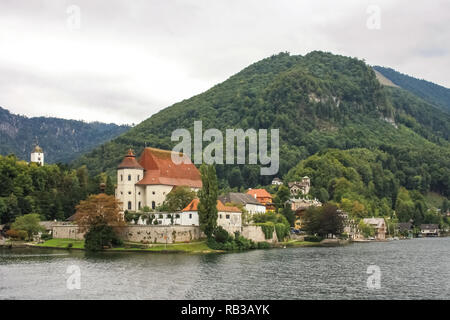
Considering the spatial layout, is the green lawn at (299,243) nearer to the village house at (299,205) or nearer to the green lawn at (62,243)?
the village house at (299,205)

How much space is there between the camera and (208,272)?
183ft

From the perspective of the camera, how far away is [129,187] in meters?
94.8

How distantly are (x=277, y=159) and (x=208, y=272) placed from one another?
449 feet

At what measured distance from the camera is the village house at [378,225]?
136200 millimetres

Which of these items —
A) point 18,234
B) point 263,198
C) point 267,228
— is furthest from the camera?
point 263,198

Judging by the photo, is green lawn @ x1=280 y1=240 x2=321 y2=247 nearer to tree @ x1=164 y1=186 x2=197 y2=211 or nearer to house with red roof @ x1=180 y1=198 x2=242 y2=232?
house with red roof @ x1=180 y1=198 x2=242 y2=232

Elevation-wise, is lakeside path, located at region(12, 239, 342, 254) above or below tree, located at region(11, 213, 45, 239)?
below

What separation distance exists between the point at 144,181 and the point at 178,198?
8474 millimetres

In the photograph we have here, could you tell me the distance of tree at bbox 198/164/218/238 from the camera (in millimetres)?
81000

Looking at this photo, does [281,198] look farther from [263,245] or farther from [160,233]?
[160,233]

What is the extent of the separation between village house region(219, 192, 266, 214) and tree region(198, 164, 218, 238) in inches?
756

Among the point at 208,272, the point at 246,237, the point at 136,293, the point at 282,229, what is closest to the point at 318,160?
the point at 282,229

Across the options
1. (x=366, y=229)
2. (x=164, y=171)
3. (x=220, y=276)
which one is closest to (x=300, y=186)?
(x=366, y=229)

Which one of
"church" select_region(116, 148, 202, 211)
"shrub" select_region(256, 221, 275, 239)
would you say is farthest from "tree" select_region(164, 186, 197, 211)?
"shrub" select_region(256, 221, 275, 239)
